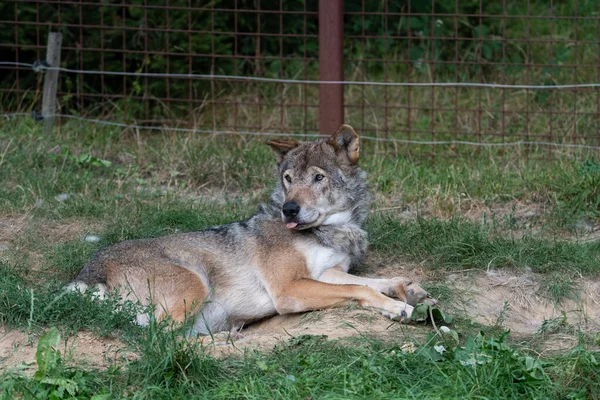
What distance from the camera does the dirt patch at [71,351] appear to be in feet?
15.6

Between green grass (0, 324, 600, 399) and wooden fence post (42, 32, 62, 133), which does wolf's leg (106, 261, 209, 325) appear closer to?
green grass (0, 324, 600, 399)

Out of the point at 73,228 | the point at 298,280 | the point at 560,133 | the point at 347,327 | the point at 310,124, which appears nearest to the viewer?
the point at 347,327

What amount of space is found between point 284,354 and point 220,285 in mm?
1238

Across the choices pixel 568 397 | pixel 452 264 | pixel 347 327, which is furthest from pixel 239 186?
pixel 568 397

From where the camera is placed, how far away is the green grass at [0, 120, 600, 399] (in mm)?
4512

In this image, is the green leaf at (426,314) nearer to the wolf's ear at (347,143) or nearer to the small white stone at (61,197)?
the wolf's ear at (347,143)

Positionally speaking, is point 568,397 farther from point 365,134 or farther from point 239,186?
point 365,134

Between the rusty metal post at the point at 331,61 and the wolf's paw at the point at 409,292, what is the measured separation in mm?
3233

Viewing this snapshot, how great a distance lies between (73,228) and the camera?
7293mm

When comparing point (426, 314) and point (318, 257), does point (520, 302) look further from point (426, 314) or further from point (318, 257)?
point (318, 257)

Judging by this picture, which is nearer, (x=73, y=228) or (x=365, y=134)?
(x=73, y=228)

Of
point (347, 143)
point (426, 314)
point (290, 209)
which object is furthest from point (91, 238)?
point (426, 314)

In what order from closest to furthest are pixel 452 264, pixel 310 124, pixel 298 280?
pixel 298 280 < pixel 452 264 < pixel 310 124

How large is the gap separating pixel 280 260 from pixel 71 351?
1.63 metres
